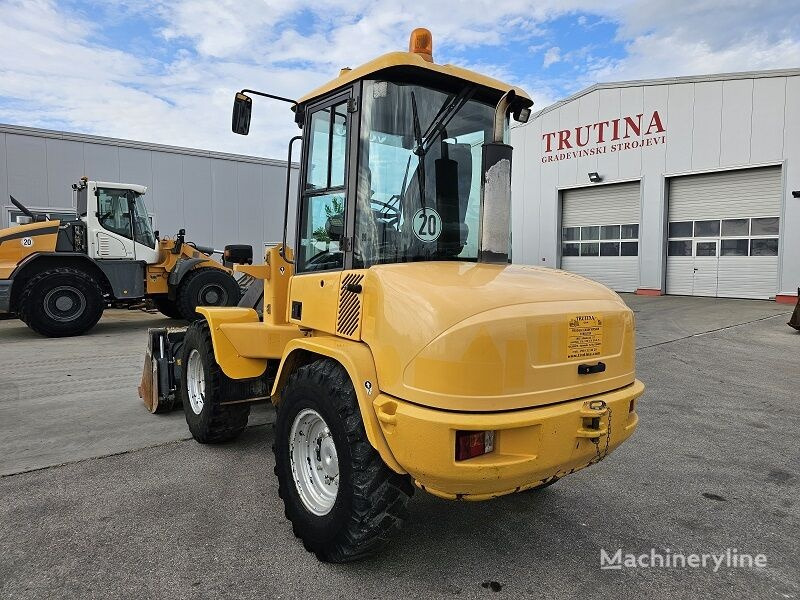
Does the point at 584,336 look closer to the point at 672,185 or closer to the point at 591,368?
the point at 591,368

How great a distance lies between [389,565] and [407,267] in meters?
1.53

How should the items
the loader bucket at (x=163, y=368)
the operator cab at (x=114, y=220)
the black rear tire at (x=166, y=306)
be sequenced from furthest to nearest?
the black rear tire at (x=166, y=306) → the operator cab at (x=114, y=220) → the loader bucket at (x=163, y=368)

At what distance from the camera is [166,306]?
1277 cm

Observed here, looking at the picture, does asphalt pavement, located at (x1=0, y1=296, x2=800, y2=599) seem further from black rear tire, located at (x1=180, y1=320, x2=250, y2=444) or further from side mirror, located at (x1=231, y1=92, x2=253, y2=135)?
side mirror, located at (x1=231, y1=92, x2=253, y2=135)

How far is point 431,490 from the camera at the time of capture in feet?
7.88

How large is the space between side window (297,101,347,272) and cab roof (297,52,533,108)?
12cm

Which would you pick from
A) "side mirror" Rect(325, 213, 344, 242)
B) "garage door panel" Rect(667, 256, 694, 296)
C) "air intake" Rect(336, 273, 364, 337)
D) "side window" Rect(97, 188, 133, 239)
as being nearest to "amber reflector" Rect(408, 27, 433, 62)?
"side mirror" Rect(325, 213, 344, 242)

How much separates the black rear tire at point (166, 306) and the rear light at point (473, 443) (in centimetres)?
1125

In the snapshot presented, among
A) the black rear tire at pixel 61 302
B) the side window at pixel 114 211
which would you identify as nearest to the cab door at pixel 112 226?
the side window at pixel 114 211

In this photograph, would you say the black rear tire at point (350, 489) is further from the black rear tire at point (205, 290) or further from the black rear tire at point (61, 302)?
the black rear tire at point (61, 302)

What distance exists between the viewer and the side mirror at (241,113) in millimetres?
3457

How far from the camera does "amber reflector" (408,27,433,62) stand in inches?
118

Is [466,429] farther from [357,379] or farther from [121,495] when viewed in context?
[121,495]

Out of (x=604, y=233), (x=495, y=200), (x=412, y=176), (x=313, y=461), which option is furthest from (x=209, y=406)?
(x=604, y=233)
